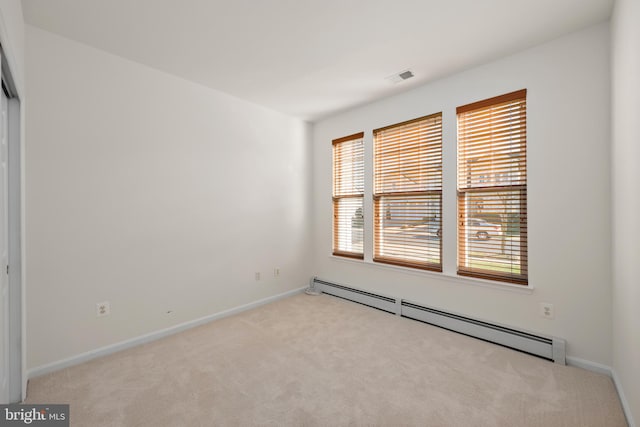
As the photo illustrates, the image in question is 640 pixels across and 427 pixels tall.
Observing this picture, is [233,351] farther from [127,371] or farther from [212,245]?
[212,245]

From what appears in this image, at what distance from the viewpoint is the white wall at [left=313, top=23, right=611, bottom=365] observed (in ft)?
7.48

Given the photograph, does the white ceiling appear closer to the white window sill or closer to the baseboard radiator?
the white window sill

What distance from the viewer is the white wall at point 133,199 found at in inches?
91.4

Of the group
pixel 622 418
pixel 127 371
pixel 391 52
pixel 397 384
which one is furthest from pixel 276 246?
pixel 622 418

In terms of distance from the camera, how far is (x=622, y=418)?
5.74ft

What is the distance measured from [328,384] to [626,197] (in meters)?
2.32

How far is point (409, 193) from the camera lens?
3.51 meters

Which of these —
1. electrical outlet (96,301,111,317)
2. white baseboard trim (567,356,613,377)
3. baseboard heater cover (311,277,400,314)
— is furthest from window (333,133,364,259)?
electrical outlet (96,301,111,317)

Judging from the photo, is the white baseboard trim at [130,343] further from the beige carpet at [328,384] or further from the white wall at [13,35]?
the white wall at [13,35]

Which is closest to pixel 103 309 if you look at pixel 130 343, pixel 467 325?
pixel 130 343

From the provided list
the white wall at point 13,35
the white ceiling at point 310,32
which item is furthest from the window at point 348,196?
the white wall at point 13,35

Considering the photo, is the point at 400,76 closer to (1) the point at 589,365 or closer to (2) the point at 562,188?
(2) the point at 562,188

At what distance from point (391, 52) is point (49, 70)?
2896 millimetres

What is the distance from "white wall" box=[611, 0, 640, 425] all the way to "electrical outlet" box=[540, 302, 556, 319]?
1.26 feet
